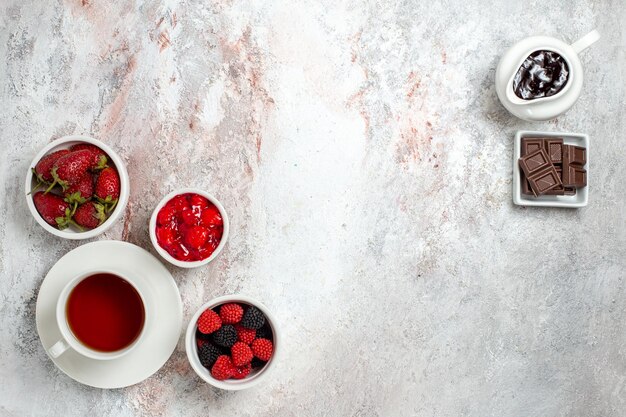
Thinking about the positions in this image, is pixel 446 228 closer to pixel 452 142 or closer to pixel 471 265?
pixel 471 265

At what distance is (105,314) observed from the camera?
5.40ft

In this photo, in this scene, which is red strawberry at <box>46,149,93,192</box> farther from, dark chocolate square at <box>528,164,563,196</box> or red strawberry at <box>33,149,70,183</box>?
dark chocolate square at <box>528,164,563,196</box>

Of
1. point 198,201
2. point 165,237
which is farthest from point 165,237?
point 198,201

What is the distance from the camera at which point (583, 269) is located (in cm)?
187

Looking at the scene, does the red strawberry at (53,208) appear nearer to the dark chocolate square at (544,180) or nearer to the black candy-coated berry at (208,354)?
the black candy-coated berry at (208,354)

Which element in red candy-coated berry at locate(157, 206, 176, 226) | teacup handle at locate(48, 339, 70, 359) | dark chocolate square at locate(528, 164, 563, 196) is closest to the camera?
teacup handle at locate(48, 339, 70, 359)

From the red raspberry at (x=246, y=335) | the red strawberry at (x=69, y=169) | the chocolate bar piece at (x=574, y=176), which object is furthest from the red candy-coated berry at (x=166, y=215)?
the chocolate bar piece at (x=574, y=176)

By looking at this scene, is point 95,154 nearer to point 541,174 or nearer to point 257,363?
point 257,363

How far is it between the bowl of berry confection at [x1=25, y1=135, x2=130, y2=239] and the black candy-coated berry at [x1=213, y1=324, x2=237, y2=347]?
0.40 meters

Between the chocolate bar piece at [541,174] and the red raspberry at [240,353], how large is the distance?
89 cm

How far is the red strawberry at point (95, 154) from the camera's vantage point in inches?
64.6

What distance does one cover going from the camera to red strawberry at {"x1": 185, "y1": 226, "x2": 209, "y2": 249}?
1.61 meters

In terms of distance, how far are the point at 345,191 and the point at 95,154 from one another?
2.27 feet

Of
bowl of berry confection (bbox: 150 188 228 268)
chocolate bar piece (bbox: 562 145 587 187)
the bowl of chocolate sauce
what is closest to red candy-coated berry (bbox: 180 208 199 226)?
bowl of berry confection (bbox: 150 188 228 268)
